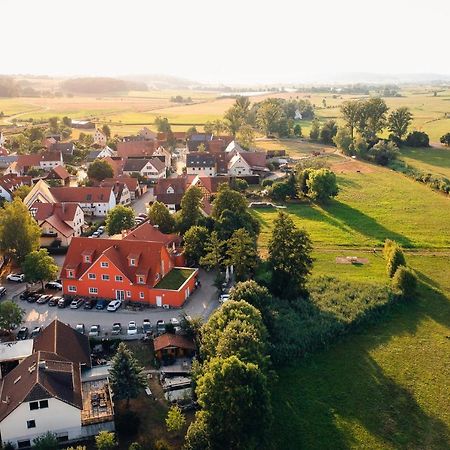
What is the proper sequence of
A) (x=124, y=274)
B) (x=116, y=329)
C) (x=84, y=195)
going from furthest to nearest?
1. (x=84, y=195)
2. (x=124, y=274)
3. (x=116, y=329)

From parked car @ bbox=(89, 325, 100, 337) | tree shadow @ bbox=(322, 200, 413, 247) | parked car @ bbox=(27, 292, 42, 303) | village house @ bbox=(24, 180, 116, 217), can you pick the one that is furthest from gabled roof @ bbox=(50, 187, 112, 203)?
parked car @ bbox=(89, 325, 100, 337)

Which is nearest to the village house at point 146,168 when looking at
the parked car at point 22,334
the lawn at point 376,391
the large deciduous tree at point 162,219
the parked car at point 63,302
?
the large deciduous tree at point 162,219

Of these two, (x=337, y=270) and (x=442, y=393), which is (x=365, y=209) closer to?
(x=337, y=270)

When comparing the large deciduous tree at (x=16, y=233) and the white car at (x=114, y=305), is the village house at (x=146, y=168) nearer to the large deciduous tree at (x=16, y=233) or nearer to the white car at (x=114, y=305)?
the large deciduous tree at (x=16, y=233)

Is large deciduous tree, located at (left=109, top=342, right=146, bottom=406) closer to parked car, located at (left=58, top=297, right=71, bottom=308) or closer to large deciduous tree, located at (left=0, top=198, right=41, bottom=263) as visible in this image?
parked car, located at (left=58, top=297, right=71, bottom=308)

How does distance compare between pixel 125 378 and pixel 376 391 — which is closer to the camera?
pixel 125 378

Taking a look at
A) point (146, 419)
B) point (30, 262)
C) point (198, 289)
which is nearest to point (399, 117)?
point (198, 289)

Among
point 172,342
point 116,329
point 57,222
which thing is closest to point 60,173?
point 57,222

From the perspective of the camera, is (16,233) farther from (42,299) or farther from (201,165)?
(201,165)
